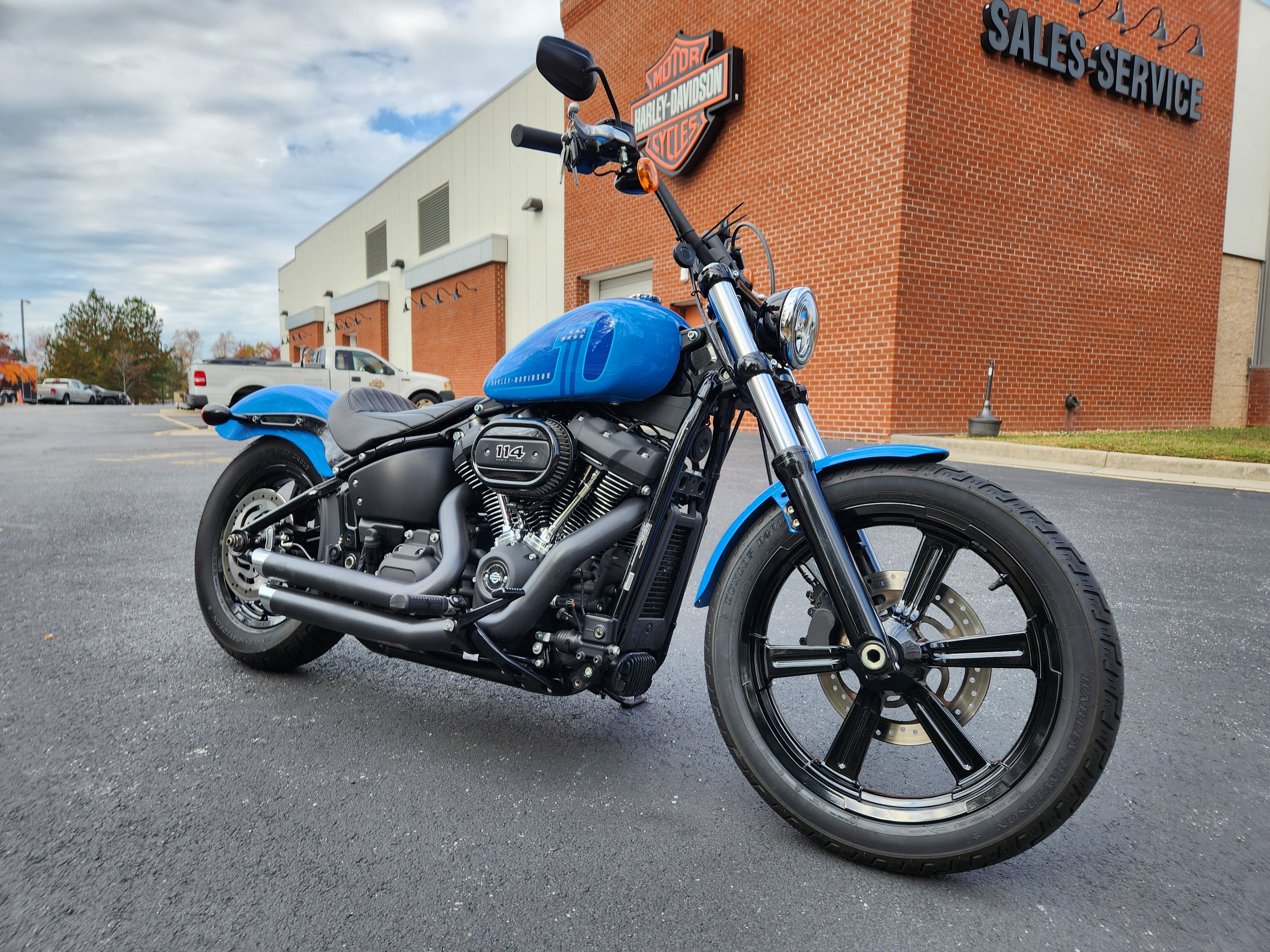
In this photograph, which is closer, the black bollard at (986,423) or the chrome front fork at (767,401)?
the chrome front fork at (767,401)

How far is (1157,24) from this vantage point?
43.4 feet

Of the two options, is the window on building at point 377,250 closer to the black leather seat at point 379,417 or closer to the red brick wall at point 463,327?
the red brick wall at point 463,327

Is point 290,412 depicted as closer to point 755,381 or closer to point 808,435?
point 755,381

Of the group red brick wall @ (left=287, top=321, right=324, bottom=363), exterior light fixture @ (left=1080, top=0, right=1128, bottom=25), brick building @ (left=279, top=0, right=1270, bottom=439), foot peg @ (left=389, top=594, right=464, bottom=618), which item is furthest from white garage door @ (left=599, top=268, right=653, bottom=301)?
red brick wall @ (left=287, top=321, right=324, bottom=363)

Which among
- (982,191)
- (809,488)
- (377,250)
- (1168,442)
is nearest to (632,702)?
(809,488)

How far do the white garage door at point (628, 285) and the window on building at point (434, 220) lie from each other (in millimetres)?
9796

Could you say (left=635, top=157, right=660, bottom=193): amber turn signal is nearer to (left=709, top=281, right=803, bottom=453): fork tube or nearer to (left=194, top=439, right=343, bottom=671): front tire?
(left=709, top=281, right=803, bottom=453): fork tube

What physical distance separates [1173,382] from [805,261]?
7.21 metres

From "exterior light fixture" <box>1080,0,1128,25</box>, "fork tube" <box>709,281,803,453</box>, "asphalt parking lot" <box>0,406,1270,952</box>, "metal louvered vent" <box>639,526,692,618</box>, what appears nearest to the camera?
"asphalt parking lot" <box>0,406,1270,952</box>

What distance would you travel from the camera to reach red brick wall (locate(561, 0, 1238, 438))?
11.4m

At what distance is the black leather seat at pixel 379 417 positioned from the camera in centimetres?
260

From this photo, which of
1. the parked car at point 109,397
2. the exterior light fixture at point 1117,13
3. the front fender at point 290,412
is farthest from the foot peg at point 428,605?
the parked car at point 109,397

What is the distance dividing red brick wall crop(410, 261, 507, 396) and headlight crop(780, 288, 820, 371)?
19.2 m

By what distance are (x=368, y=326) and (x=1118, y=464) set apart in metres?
29.3
